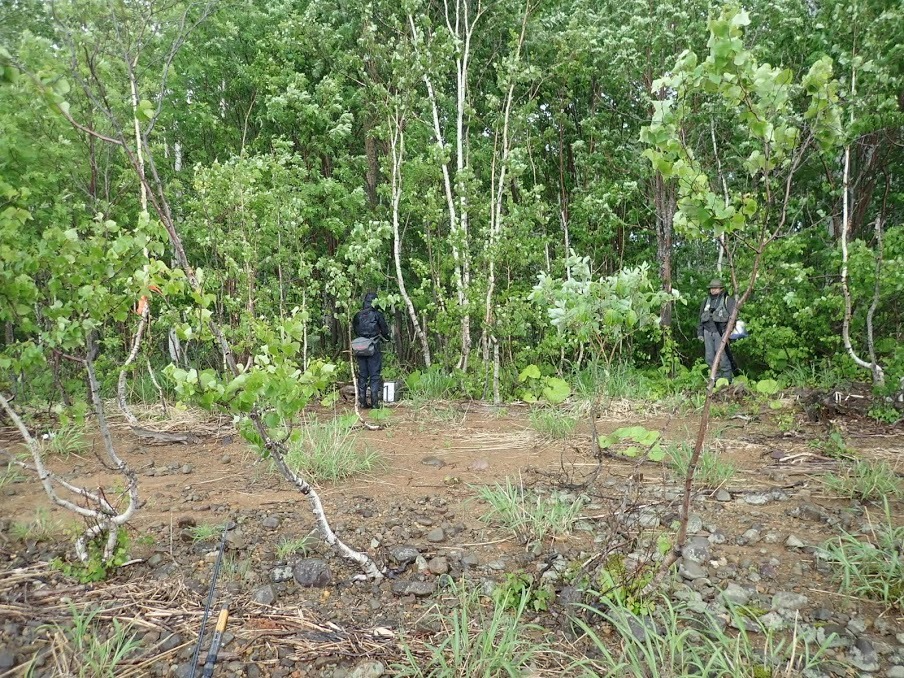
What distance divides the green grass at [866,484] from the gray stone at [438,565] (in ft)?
8.30

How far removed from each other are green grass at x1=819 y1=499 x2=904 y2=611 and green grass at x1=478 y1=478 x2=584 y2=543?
1.21 meters

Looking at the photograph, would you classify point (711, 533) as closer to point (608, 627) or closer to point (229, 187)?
point (608, 627)

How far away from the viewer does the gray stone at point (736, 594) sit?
2404mm

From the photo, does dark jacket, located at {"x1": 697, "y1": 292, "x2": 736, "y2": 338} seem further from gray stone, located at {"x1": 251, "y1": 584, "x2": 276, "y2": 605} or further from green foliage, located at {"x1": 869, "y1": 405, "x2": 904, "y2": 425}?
gray stone, located at {"x1": 251, "y1": 584, "x2": 276, "y2": 605}

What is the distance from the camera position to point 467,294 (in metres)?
7.57

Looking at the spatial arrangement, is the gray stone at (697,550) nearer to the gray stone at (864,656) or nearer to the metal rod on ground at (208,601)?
the gray stone at (864,656)

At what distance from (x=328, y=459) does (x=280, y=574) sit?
1.48 metres

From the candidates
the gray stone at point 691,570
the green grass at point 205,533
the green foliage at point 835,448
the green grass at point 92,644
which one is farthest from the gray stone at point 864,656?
the green grass at point 205,533

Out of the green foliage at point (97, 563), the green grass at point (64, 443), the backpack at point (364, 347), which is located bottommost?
the green foliage at point (97, 563)

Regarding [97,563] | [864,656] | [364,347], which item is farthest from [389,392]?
[864,656]

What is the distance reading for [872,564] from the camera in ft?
8.19

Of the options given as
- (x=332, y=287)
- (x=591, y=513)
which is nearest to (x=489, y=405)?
(x=332, y=287)

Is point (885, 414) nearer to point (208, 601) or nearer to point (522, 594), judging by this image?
point (522, 594)

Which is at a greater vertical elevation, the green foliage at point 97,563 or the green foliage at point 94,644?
the green foliage at point 97,563
